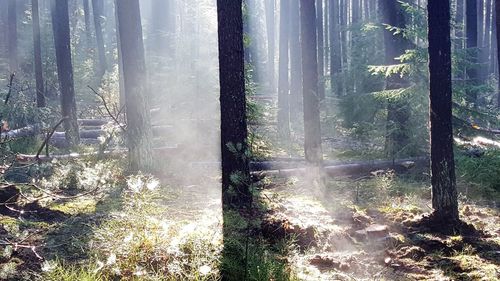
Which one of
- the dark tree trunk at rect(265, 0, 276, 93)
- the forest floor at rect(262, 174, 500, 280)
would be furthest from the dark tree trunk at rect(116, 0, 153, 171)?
the dark tree trunk at rect(265, 0, 276, 93)

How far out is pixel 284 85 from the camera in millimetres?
19953

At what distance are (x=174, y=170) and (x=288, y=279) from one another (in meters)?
7.64

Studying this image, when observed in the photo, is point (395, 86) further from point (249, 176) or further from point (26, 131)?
point (26, 131)

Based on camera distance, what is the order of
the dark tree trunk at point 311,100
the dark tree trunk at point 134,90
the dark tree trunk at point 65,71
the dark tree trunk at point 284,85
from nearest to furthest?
1. the dark tree trunk at point 311,100
2. the dark tree trunk at point 134,90
3. the dark tree trunk at point 65,71
4. the dark tree trunk at point 284,85

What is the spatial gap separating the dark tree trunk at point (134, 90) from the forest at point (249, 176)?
0.12 ft

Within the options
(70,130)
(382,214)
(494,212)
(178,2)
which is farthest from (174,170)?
(178,2)

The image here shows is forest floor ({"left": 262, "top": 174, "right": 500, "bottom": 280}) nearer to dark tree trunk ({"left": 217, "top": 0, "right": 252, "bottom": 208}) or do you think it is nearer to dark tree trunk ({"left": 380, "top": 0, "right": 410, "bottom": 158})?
dark tree trunk ({"left": 217, "top": 0, "right": 252, "bottom": 208})

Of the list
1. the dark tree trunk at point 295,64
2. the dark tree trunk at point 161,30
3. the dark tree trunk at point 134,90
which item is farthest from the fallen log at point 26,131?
the dark tree trunk at point 295,64

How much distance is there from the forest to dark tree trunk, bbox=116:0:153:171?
4 centimetres

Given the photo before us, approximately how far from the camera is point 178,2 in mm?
45000

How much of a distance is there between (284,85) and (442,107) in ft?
43.3

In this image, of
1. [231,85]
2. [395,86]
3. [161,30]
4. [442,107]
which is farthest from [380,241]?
[161,30]

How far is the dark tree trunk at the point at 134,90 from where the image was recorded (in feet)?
36.3

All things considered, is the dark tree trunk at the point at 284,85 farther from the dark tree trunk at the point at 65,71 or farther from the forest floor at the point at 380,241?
the forest floor at the point at 380,241
